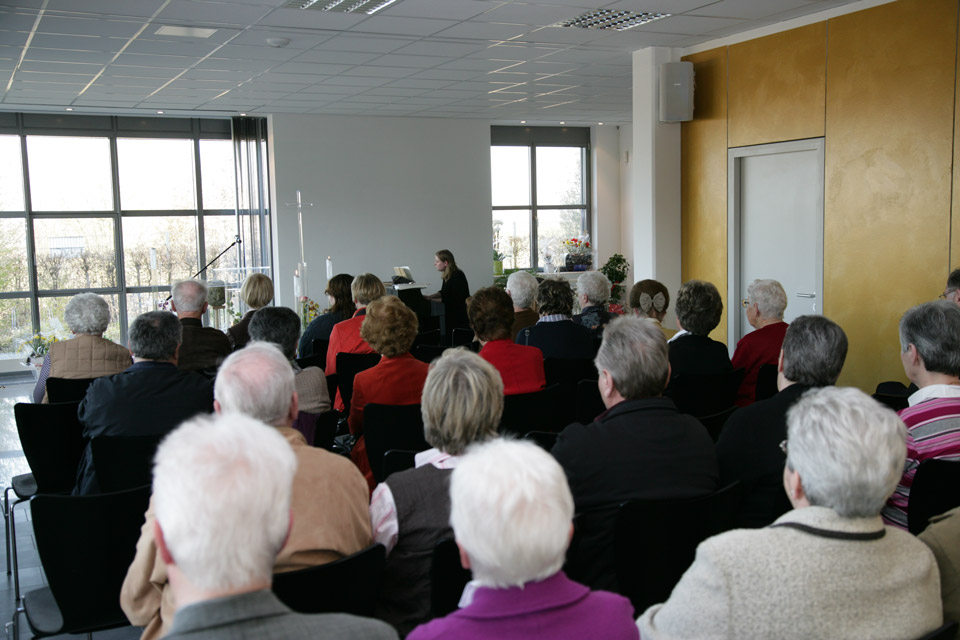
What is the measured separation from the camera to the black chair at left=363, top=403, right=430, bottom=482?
3.35 m

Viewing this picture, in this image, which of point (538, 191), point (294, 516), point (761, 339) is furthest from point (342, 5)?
point (538, 191)

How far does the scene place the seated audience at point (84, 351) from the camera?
4.27 meters

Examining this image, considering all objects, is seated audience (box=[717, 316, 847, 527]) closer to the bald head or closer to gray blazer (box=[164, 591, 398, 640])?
the bald head

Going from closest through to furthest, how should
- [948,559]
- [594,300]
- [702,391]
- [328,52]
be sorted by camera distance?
[948,559], [702,391], [594,300], [328,52]

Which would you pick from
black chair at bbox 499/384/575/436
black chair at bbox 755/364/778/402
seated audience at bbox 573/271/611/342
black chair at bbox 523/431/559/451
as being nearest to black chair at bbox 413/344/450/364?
seated audience at bbox 573/271/611/342

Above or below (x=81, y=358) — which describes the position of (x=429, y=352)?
below

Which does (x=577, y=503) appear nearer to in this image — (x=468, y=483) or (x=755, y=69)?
(x=468, y=483)

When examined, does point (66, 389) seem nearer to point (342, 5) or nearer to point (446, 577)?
point (446, 577)

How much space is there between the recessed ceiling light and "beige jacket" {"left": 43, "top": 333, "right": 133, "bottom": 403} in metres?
3.07

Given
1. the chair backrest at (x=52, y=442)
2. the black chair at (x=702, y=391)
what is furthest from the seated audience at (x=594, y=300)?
the chair backrest at (x=52, y=442)

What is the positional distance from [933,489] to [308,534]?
5.92 feet

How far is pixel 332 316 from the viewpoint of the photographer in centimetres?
602

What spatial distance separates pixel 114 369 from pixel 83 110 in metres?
7.76

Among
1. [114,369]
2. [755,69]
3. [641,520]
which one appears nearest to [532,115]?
[755,69]
